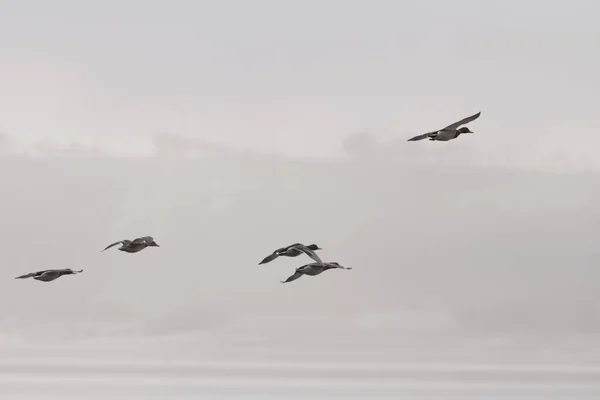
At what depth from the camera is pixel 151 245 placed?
7775cm

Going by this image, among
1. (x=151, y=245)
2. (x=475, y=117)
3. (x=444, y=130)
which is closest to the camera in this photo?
(x=475, y=117)

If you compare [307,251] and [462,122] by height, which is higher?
[462,122]

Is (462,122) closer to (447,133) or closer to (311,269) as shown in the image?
(447,133)

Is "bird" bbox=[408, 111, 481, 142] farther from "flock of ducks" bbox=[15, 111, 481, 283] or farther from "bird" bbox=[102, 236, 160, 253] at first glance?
"bird" bbox=[102, 236, 160, 253]

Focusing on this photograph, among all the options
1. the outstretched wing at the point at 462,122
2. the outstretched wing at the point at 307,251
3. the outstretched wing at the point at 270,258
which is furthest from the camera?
the outstretched wing at the point at 270,258

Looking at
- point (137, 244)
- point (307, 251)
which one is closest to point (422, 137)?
point (307, 251)

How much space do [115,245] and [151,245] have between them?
8.70ft

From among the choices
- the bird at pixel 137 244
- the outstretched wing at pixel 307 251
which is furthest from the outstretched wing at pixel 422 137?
the bird at pixel 137 244

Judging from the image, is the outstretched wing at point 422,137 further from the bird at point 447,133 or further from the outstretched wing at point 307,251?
the outstretched wing at point 307,251

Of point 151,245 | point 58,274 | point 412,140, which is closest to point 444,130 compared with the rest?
point 412,140

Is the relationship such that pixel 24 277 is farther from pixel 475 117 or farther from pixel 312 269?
pixel 475 117

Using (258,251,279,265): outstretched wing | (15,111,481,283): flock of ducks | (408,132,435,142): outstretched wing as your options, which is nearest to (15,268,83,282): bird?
(15,111,481,283): flock of ducks

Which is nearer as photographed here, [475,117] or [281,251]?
[475,117]

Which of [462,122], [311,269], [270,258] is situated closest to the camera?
[462,122]
